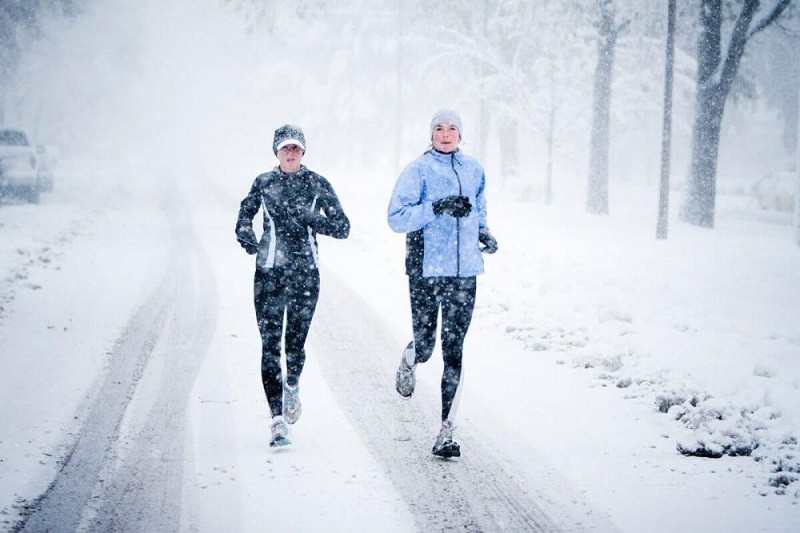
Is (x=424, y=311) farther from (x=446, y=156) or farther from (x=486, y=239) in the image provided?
(x=446, y=156)

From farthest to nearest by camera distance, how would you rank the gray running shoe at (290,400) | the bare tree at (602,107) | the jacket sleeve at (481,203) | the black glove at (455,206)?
the bare tree at (602,107), the gray running shoe at (290,400), the jacket sleeve at (481,203), the black glove at (455,206)

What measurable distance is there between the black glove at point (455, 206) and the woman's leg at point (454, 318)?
0.48 metres

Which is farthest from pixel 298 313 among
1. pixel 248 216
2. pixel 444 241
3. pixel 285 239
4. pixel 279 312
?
pixel 444 241

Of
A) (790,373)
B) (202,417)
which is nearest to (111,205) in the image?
(202,417)

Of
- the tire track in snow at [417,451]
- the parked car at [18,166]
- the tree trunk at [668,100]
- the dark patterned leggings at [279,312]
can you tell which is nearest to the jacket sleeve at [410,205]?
the dark patterned leggings at [279,312]

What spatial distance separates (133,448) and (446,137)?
122 inches

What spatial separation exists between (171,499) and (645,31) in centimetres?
2224

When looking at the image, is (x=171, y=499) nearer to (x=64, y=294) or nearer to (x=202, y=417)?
(x=202, y=417)

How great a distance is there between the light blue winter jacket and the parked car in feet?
67.2

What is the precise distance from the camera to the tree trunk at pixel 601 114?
2112 cm

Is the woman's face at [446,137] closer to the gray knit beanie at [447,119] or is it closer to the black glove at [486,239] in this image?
the gray knit beanie at [447,119]

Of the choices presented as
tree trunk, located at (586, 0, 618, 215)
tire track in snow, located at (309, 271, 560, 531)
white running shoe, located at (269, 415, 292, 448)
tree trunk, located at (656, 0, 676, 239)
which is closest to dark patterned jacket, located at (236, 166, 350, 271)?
white running shoe, located at (269, 415, 292, 448)

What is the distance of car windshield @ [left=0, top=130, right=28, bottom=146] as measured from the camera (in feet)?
72.9

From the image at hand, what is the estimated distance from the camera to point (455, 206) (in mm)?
4645
